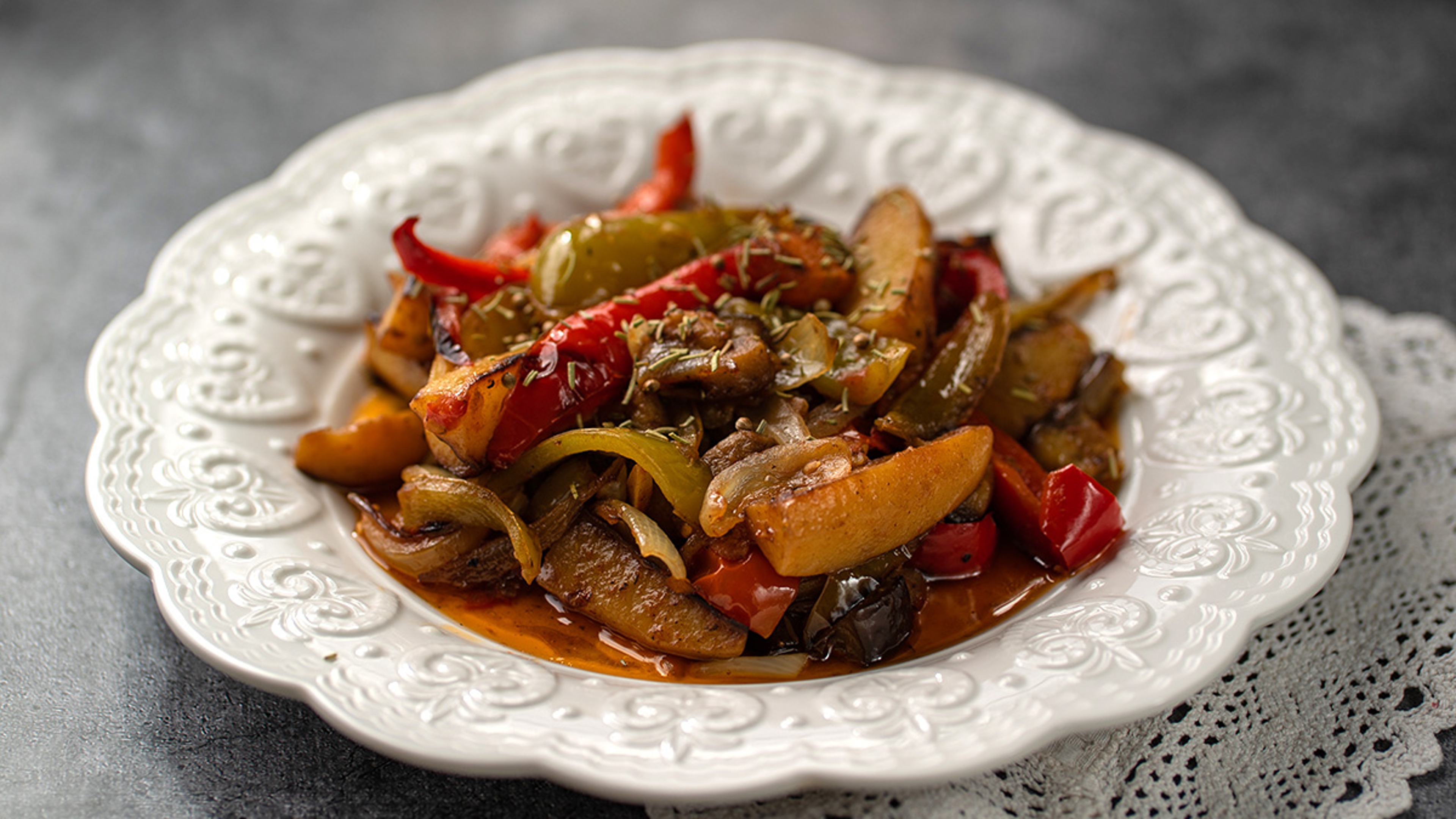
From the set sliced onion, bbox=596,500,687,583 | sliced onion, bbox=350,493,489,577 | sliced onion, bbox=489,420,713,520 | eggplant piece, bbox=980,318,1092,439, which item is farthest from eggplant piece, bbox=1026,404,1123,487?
sliced onion, bbox=350,493,489,577

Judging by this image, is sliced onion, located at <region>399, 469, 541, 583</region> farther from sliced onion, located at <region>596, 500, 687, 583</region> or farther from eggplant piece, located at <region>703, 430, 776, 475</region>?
eggplant piece, located at <region>703, 430, 776, 475</region>

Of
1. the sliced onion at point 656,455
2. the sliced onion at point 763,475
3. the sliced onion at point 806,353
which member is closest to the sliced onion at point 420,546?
the sliced onion at point 656,455

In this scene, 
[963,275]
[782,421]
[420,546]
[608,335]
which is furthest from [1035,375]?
[420,546]

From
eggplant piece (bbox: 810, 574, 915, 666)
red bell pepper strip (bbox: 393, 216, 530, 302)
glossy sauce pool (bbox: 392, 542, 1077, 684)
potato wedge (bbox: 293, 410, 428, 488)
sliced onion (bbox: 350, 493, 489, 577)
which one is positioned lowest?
glossy sauce pool (bbox: 392, 542, 1077, 684)

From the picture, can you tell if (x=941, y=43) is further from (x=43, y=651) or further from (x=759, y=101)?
(x=43, y=651)

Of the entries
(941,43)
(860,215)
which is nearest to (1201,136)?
(941,43)

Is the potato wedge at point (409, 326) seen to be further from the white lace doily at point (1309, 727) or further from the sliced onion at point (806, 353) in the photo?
the white lace doily at point (1309, 727)
